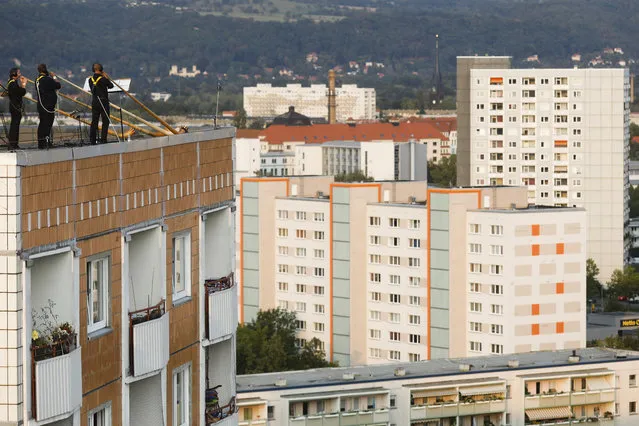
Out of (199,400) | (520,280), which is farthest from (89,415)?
(520,280)

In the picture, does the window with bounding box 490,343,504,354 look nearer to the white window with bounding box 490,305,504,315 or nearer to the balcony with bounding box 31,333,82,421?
the white window with bounding box 490,305,504,315

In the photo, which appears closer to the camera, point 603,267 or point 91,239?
point 91,239

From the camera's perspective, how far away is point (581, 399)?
4234cm

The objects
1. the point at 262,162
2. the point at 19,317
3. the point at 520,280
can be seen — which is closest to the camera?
the point at 19,317

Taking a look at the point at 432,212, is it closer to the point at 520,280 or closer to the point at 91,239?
the point at 520,280

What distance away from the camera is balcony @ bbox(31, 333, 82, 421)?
9.73 m

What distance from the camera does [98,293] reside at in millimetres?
10961

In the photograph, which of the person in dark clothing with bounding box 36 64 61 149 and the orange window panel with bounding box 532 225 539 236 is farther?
the orange window panel with bounding box 532 225 539 236

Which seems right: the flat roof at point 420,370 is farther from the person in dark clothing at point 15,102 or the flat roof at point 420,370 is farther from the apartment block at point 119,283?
the person in dark clothing at point 15,102

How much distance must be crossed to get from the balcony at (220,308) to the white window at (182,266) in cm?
25

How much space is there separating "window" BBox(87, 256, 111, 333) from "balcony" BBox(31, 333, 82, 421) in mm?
670

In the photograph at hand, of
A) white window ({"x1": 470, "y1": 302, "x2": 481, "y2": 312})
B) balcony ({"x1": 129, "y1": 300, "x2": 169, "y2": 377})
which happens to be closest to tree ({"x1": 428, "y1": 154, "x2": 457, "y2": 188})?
white window ({"x1": 470, "y1": 302, "x2": 481, "y2": 312})

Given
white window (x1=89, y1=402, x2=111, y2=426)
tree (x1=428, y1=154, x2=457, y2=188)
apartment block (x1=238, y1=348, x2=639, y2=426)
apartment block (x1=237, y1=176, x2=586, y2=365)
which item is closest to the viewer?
white window (x1=89, y1=402, x2=111, y2=426)

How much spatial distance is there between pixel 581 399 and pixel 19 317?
3361 centimetres
